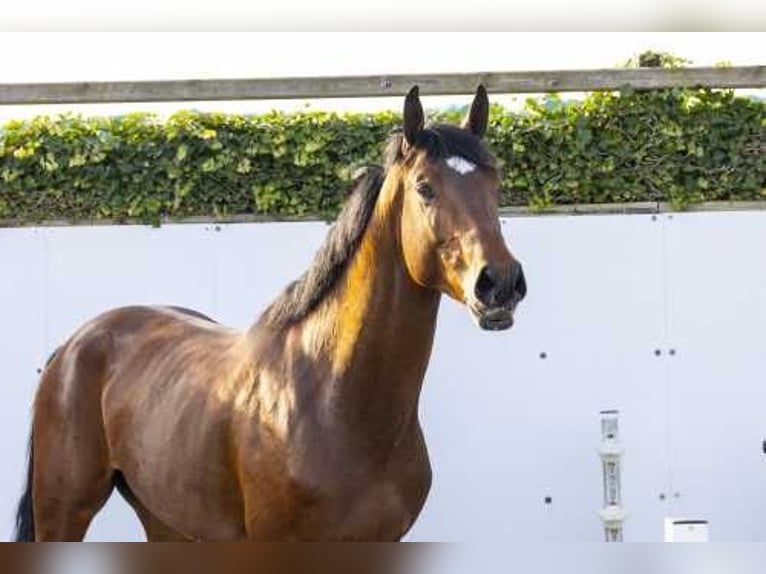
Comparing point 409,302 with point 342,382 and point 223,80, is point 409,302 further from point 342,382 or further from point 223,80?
point 223,80

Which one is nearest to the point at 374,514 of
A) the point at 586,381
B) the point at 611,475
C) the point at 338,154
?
the point at 611,475

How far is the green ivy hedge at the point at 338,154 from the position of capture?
15.5 ft

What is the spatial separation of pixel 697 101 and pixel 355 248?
2240 millimetres

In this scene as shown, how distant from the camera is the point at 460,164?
2.74 m

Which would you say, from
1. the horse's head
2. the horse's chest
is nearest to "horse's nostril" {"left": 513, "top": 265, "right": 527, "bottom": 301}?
the horse's head

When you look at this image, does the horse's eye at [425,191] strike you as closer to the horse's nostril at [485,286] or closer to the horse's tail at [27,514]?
the horse's nostril at [485,286]

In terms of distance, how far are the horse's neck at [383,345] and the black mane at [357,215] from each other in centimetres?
8

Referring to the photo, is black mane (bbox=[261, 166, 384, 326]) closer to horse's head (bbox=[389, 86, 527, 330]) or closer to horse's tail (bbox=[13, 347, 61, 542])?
horse's head (bbox=[389, 86, 527, 330])

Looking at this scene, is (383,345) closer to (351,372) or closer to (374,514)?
(351,372)

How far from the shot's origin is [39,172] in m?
4.82

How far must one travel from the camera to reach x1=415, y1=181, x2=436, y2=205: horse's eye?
2.74m

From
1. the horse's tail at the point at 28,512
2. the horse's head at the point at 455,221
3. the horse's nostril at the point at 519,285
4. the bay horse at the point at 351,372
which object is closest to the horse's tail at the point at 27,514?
the horse's tail at the point at 28,512

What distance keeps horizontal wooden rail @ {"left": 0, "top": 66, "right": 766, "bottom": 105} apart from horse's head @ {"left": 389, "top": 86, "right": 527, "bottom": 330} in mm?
1840
